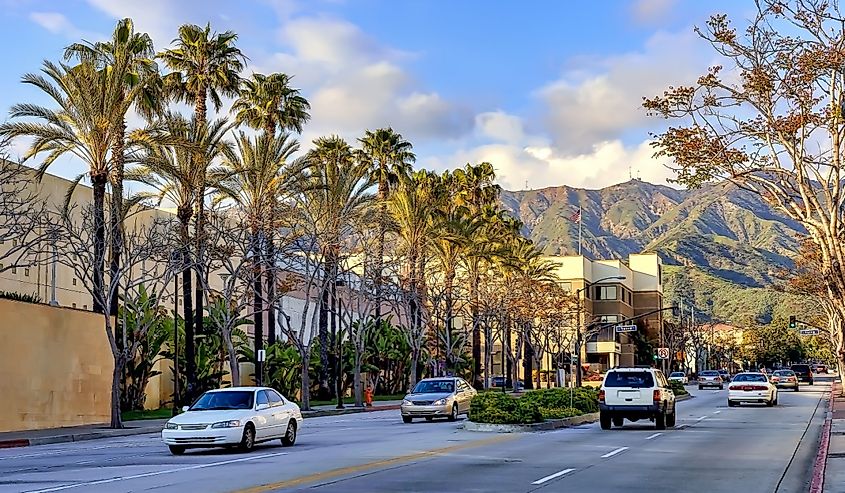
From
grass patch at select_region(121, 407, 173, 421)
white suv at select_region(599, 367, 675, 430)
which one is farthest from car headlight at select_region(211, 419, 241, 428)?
grass patch at select_region(121, 407, 173, 421)

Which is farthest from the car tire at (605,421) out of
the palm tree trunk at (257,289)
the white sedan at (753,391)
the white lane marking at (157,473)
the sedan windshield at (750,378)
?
the sedan windshield at (750,378)

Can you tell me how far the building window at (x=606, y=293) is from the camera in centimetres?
12825

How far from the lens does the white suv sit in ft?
98.2

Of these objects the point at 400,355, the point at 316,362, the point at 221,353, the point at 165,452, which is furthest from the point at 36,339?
the point at 400,355

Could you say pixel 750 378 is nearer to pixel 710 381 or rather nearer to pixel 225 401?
pixel 225 401

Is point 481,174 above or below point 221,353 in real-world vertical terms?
above

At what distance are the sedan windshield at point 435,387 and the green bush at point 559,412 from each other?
15.0ft

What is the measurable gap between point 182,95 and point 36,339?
15.2 meters

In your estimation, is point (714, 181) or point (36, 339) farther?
→ point (36, 339)

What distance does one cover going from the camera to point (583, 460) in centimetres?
2002

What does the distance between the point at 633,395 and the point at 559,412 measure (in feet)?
13.4

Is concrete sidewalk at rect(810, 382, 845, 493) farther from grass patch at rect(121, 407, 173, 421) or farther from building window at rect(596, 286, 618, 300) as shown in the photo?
building window at rect(596, 286, 618, 300)

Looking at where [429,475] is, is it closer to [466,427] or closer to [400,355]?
[466,427]

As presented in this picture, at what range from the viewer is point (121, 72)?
1443 inches
